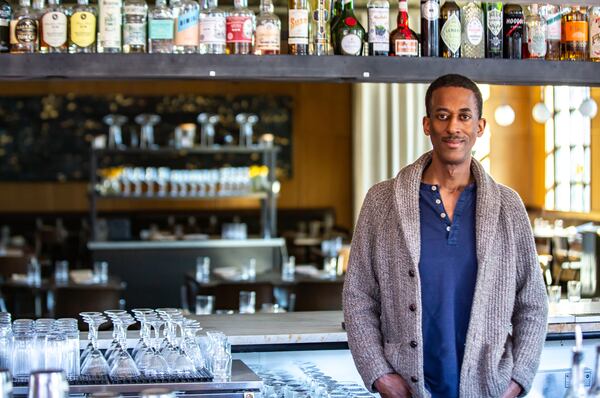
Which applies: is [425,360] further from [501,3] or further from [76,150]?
[76,150]

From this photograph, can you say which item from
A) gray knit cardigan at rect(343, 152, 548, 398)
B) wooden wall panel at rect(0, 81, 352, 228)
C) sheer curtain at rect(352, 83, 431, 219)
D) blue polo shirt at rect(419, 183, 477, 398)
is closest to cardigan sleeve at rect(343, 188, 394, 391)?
gray knit cardigan at rect(343, 152, 548, 398)

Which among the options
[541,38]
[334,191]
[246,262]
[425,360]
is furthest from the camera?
[334,191]

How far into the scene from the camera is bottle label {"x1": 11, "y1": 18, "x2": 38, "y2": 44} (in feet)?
13.3

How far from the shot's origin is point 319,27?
165 inches

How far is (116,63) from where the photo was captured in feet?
13.1

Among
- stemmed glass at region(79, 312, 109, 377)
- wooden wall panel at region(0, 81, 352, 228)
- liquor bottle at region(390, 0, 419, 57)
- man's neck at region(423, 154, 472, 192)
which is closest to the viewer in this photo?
man's neck at region(423, 154, 472, 192)

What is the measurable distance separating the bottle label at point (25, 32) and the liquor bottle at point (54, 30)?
4 centimetres

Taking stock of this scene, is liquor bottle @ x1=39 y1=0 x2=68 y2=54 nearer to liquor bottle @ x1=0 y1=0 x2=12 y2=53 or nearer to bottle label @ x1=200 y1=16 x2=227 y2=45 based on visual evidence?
A: liquor bottle @ x1=0 y1=0 x2=12 y2=53

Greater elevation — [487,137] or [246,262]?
[487,137]

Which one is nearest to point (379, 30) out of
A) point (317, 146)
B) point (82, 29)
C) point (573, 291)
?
point (82, 29)

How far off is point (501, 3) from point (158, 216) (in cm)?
1100

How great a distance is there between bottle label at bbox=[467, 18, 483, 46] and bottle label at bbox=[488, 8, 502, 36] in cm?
5

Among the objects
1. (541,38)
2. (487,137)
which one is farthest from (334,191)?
(541,38)

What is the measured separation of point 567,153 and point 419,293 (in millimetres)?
10531
